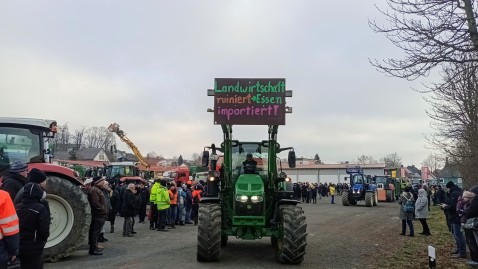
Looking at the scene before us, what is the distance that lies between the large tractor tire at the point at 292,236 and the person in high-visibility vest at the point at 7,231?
536 centimetres

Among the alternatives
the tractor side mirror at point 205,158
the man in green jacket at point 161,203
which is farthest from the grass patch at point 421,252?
the man in green jacket at point 161,203

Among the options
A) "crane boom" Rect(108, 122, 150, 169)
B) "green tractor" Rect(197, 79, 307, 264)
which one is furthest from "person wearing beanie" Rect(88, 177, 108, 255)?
"crane boom" Rect(108, 122, 150, 169)

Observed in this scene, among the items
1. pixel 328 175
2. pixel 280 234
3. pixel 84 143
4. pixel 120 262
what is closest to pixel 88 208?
pixel 120 262

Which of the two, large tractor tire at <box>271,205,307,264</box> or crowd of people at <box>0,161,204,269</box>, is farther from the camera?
large tractor tire at <box>271,205,307,264</box>

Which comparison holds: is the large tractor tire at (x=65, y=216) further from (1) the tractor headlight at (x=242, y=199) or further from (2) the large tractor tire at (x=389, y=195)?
(2) the large tractor tire at (x=389, y=195)

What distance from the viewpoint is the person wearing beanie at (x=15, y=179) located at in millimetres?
7059

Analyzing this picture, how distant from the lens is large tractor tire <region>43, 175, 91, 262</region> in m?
9.59

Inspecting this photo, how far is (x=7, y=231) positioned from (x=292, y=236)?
18.2 ft

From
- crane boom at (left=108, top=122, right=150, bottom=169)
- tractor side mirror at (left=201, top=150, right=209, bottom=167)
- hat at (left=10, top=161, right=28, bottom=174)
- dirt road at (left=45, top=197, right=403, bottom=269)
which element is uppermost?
crane boom at (left=108, top=122, right=150, bottom=169)

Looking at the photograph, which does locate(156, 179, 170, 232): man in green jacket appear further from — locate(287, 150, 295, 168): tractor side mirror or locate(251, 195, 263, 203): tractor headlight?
locate(251, 195, 263, 203): tractor headlight

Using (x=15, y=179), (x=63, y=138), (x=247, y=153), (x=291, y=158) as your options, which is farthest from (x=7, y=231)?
(x=63, y=138)

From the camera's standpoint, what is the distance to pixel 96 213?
36.4 ft

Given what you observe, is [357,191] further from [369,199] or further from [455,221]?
[455,221]

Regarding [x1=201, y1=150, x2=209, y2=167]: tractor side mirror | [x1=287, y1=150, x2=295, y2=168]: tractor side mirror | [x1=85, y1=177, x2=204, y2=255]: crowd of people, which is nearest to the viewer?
[x1=201, y1=150, x2=209, y2=167]: tractor side mirror
